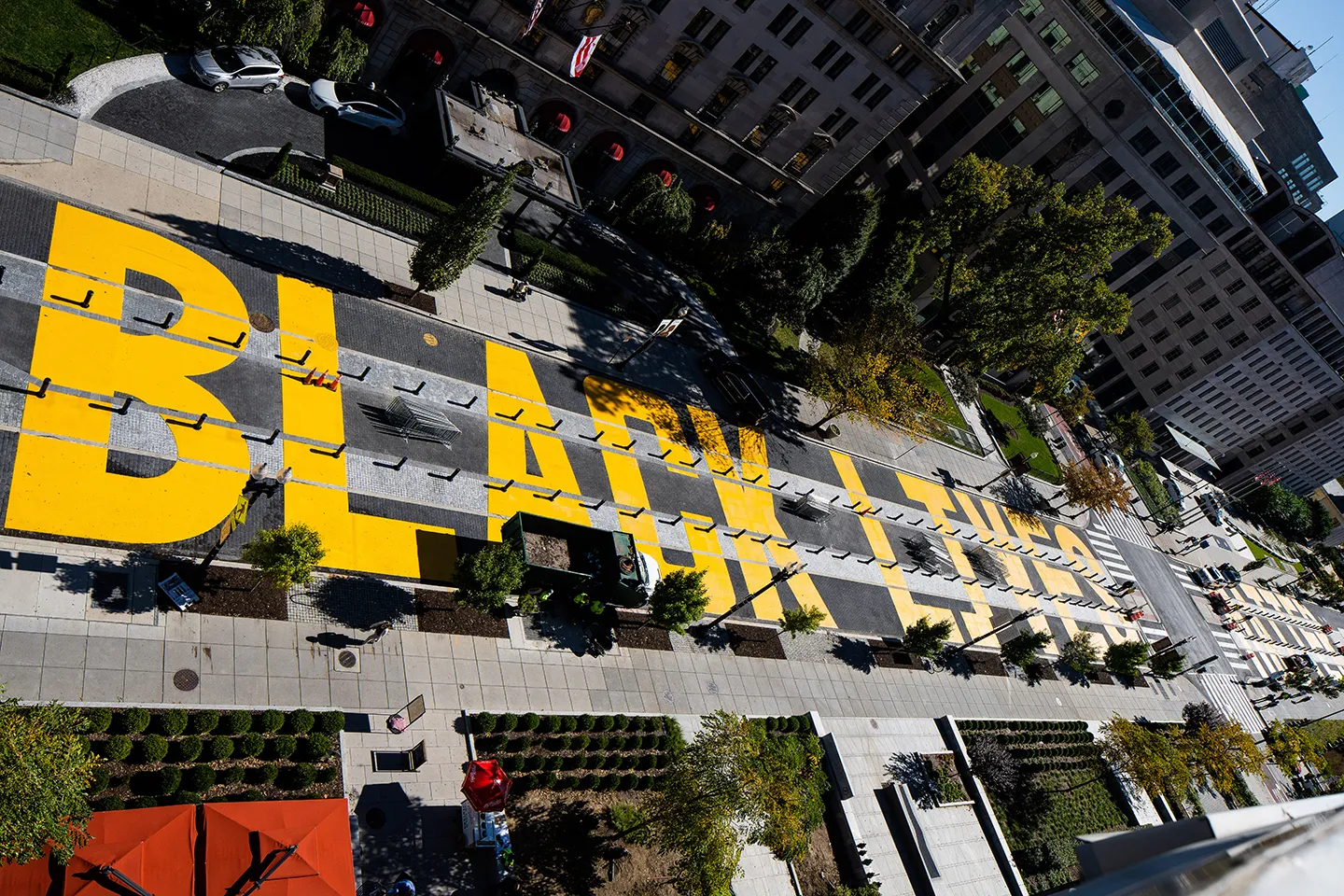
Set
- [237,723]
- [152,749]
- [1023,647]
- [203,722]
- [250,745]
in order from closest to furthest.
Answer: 1. [152,749]
2. [203,722]
3. [250,745]
4. [237,723]
5. [1023,647]

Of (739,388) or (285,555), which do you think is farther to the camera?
(739,388)

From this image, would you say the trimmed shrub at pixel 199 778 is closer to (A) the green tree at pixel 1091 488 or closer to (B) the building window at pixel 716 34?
(B) the building window at pixel 716 34

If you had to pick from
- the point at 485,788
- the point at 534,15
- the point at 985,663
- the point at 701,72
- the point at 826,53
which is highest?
the point at 701,72

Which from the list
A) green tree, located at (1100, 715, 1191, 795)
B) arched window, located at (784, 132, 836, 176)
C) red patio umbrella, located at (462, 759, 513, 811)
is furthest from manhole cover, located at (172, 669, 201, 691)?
arched window, located at (784, 132, 836, 176)

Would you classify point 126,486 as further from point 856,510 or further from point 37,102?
point 856,510

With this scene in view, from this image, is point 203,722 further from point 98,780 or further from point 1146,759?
point 1146,759

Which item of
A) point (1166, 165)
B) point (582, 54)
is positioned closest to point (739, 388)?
point (582, 54)

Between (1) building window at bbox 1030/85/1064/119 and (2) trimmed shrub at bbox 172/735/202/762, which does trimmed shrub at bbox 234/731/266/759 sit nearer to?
(2) trimmed shrub at bbox 172/735/202/762

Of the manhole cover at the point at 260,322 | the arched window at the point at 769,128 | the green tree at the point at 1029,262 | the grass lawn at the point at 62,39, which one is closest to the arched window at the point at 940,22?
the green tree at the point at 1029,262
